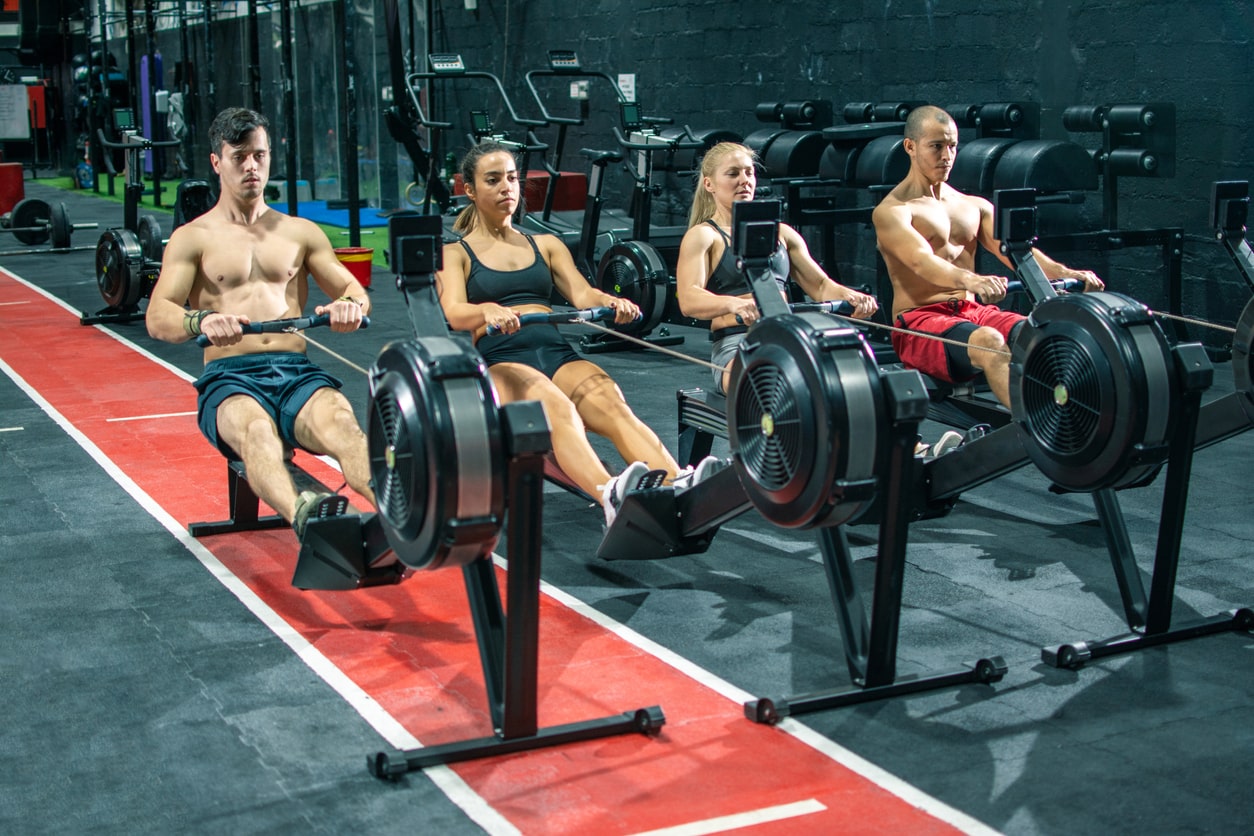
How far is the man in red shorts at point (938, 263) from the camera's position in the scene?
4.79 m

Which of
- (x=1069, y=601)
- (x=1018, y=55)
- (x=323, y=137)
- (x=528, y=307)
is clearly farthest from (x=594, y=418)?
(x=323, y=137)

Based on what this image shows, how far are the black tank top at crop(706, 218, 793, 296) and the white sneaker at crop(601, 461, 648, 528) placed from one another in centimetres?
100

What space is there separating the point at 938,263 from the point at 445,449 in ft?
8.27

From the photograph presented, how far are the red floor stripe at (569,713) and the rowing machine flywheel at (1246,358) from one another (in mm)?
1770

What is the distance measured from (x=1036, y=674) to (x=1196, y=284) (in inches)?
183

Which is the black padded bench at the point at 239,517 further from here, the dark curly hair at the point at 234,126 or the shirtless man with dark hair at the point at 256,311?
the dark curly hair at the point at 234,126

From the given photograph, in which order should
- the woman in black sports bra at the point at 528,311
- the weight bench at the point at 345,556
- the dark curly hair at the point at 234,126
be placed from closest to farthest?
1. the weight bench at the point at 345,556
2. the dark curly hair at the point at 234,126
3. the woman in black sports bra at the point at 528,311

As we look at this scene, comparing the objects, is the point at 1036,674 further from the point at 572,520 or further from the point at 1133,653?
the point at 572,520

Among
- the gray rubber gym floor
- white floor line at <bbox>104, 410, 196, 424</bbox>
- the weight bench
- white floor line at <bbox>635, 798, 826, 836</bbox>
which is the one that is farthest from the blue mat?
white floor line at <bbox>635, 798, 826, 836</bbox>

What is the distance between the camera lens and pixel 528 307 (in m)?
4.54

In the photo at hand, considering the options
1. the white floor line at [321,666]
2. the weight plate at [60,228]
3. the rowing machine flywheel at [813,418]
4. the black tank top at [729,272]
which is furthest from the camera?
the weight plate at [60,228]

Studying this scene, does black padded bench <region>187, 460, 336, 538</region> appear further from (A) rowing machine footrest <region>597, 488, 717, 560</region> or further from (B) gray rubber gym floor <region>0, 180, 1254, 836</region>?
(A) rowing machine footrest <region>597, 488, 717, 560</region>

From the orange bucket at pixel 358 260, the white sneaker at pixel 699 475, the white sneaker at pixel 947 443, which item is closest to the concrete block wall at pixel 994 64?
the orange bucket at pixel 358 260

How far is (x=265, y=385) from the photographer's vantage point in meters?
4.22
